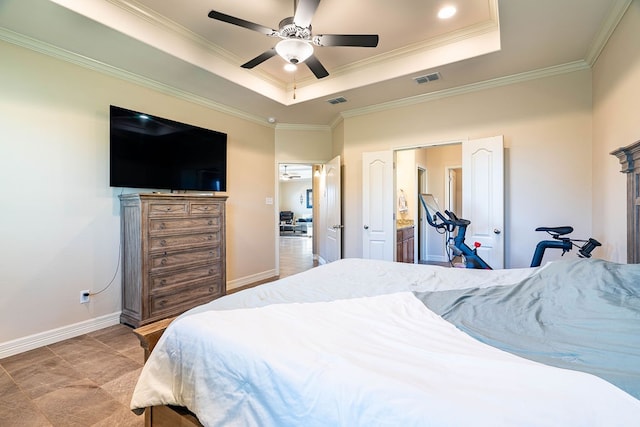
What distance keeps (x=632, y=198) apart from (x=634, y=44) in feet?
3.74

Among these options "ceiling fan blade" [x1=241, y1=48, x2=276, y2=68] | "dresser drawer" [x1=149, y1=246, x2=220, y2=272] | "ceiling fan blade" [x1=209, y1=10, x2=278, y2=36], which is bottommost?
"dresser drawer" [x1=149, y1=246, x2=220, y2=272]

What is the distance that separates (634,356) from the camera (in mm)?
849

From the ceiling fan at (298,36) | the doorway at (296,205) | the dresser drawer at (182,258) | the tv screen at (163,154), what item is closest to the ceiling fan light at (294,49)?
the ceiling fan at (298,36)

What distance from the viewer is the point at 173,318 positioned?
1574mm

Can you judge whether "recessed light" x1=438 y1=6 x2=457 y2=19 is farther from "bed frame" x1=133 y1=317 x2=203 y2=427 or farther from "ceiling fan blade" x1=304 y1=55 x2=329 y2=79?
"bed frame" x1=133 y1=317 x2=203 y2=427

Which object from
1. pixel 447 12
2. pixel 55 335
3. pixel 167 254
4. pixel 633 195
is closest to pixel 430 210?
pixel 633 195

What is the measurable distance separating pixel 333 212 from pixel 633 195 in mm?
3458

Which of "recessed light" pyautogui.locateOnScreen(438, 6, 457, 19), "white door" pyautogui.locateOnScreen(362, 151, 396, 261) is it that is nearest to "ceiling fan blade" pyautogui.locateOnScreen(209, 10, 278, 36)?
"recessed light" pyautogui.locateOnScreen(438, 6, 457, 19)

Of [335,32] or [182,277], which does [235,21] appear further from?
[182,277]

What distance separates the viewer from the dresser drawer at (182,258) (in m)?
3.00

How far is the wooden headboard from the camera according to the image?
188cm

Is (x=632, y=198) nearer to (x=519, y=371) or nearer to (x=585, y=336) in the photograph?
(x=585, y=336)

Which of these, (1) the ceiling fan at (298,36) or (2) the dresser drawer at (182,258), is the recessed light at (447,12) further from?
(2) the dresser drawer at (182,258)

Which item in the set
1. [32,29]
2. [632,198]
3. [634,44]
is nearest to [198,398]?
[632,198]
